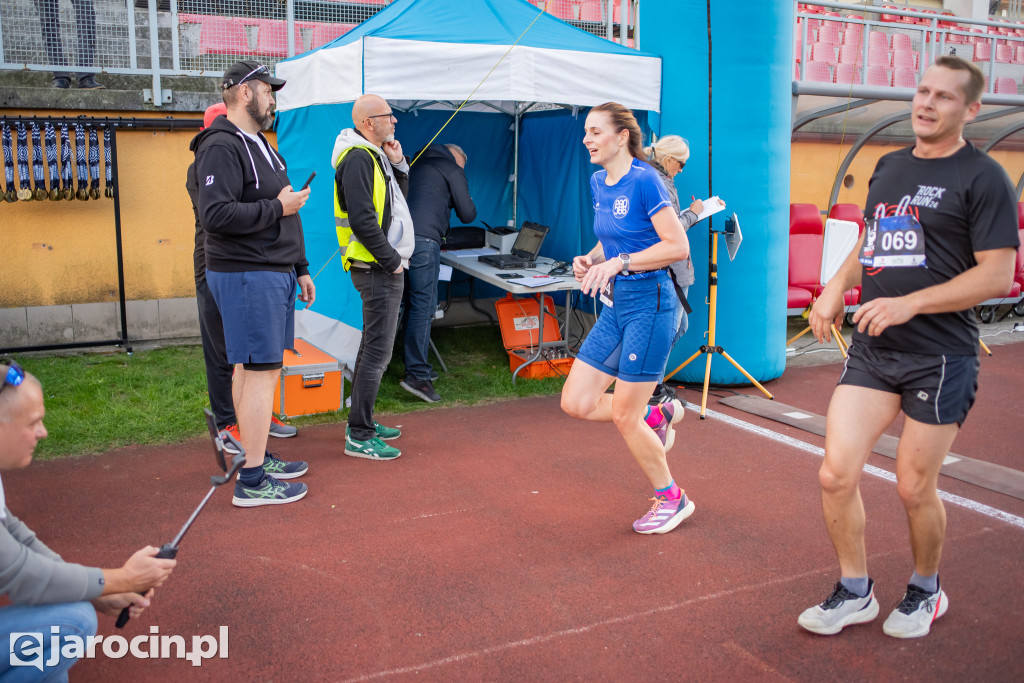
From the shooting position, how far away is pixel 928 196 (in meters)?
2.84

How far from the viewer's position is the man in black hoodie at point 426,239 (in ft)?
21.3

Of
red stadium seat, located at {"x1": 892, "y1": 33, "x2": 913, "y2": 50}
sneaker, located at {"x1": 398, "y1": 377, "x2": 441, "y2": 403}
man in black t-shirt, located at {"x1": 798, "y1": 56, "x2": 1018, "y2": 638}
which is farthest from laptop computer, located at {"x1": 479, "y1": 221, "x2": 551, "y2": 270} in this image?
red stadium seat, located at {"x1": 892, "y1": 33, "x2": 913, "y2": 50}

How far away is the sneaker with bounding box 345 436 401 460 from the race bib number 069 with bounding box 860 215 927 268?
3027 millimetres

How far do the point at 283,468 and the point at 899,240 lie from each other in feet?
11.1

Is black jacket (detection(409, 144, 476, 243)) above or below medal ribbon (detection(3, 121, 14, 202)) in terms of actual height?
below

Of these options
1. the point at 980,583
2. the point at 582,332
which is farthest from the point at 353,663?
the point at 582,332

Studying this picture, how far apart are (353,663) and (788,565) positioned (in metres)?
1.93

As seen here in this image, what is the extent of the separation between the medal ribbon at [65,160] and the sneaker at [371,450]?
4209 millimetres

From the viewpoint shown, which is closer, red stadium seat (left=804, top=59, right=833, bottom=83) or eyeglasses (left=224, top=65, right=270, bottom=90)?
eyeglasses (left=224, top=65, right=270, bottom=90)

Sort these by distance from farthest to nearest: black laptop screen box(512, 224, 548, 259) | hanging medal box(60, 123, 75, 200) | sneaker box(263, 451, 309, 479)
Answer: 1. black laptop screen box(512, 224, 548, 259)
2. hanging medal box(60, 123, 75, 200)
3. sneaker box(263, 451, 309, 479)

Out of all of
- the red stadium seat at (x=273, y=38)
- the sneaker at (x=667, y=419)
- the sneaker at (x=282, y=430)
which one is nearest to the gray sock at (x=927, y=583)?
Answer: the sneaker at (x=667, y=419)

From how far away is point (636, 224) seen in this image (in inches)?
151

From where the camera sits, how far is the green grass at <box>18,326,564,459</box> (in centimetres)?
550

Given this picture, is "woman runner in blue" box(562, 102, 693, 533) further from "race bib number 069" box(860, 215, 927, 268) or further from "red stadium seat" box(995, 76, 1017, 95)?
"red stadium seat" box(995, 76, 1017, 95)
